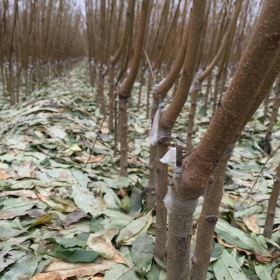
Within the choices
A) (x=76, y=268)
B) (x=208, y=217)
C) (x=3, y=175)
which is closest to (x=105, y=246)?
(x=76, y=268)

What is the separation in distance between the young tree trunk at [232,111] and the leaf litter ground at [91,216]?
0.41 meters

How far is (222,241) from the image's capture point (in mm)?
1073

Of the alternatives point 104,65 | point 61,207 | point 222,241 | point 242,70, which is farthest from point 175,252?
point 104,65

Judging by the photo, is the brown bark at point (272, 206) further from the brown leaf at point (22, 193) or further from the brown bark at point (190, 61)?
the brown leaf at point (22, 193)

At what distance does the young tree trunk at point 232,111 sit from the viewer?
1.20ft

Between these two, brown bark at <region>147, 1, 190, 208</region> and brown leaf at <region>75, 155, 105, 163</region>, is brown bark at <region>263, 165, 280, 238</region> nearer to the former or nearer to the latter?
brown bark at <region>147, 1, 190, 208</region>

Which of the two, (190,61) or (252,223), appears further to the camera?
(252,223)

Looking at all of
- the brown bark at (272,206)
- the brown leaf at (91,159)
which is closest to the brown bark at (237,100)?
the brown bark at (272,206)

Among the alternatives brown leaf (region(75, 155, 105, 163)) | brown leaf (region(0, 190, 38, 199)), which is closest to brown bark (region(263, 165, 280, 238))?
brown leaf (region(0, 190, 38, 199))

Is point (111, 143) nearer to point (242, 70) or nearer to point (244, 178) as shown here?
point (244, 178)

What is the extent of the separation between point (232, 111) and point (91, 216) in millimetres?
847

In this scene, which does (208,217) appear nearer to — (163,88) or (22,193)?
(163,88)

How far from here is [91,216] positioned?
3.82ft

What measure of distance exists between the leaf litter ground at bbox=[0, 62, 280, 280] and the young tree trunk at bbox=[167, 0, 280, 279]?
41cm
